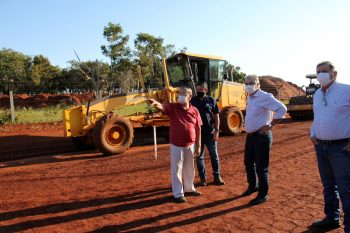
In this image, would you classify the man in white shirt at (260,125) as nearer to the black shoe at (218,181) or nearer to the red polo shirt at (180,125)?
the red polo shirt at (180,125)

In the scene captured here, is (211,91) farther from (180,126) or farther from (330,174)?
(330,174)

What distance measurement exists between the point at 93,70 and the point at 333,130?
3420cm

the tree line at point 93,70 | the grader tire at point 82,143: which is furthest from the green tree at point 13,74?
the grader tire at point 82,143

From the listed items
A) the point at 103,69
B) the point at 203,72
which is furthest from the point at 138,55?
the point at 203,72

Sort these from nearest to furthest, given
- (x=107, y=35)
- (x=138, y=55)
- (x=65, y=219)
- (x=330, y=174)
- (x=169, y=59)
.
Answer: (x=330, y=174) → (x=65, y=219) → (x=169, y=59) → (x=107, y=35) → (x=138, y=55)

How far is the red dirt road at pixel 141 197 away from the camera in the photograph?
4.64m

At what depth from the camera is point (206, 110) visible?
247 inches

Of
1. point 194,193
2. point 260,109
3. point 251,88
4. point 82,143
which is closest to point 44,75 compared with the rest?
point 82,143

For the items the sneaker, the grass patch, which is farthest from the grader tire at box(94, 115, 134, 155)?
the grass patch

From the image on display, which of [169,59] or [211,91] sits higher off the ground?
[169,59]

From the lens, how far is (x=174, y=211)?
201 inches

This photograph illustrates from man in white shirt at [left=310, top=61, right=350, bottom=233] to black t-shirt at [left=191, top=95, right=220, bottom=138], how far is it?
2.28m

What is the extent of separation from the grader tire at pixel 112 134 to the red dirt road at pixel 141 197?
1.06 feet

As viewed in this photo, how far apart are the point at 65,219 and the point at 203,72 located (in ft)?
28.5
